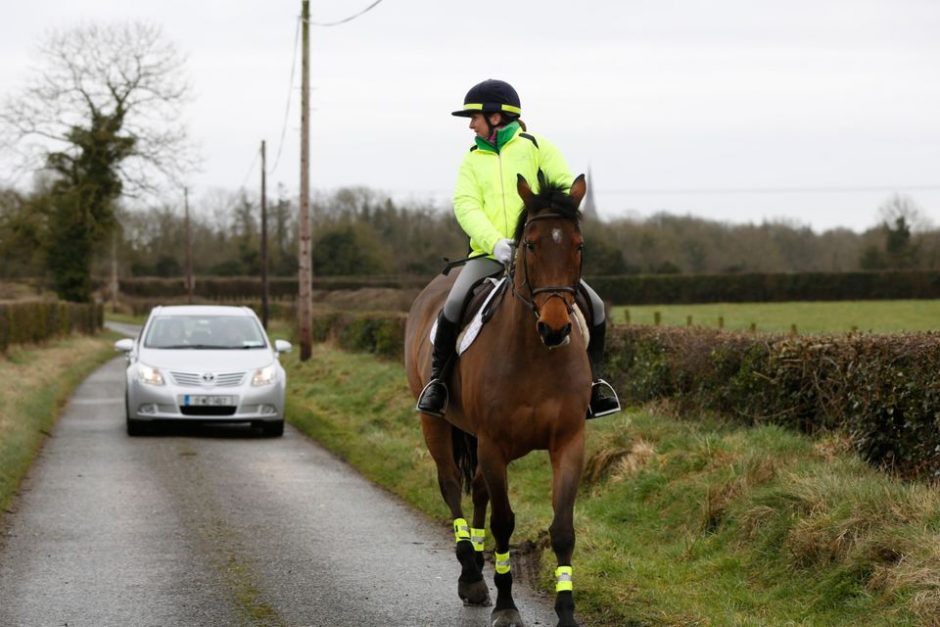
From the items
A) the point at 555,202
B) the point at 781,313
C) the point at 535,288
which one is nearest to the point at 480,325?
the point at 535,288

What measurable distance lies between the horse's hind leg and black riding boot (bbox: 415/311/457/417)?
2.41ft

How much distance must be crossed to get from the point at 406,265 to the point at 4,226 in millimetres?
24410

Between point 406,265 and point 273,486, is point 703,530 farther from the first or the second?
point 406,265

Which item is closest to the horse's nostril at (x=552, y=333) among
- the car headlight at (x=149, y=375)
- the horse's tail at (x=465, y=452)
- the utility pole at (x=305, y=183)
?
the horse's tail at (x=465, y=452)

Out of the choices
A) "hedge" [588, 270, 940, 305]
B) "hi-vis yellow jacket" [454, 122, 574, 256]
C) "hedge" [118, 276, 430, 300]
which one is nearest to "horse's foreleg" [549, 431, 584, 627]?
"hi-vis yellow jacket" [454, 122, 574, 256]

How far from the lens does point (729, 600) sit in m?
6.64

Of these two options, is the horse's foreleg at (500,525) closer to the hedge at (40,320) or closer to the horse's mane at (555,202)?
the horse's mane at (555,202)

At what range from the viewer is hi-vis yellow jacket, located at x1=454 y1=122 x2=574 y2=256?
7066mm

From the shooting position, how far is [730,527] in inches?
313

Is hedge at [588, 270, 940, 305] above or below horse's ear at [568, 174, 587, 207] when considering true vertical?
below

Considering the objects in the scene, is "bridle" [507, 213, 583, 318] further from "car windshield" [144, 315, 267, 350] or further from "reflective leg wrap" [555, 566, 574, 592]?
"car windshield" [144, 315, 267, 350]

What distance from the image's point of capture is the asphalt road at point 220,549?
677 cm

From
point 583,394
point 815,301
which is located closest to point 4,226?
point 815,301

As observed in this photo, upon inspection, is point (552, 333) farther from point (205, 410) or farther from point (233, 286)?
point (233, 286)
